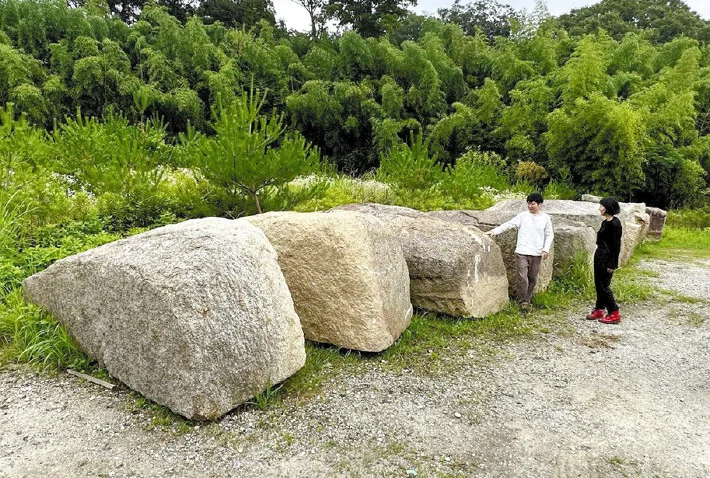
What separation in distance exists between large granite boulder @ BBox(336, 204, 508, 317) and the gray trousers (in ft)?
0.71

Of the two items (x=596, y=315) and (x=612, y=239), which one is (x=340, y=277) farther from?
(x=596, y=315)

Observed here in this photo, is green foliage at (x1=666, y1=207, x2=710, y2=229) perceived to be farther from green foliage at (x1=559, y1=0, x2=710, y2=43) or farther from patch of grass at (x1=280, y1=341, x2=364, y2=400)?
green foliage at (x1=559, y1=0, x2=710, y2=43)

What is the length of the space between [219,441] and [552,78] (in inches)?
547

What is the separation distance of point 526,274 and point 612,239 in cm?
78

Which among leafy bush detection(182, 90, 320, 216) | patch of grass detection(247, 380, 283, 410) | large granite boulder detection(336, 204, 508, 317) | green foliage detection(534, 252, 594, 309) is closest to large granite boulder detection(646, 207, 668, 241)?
green foliage detection(534, 252, 594, 309)

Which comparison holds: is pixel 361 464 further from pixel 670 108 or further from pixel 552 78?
pixel 552 78

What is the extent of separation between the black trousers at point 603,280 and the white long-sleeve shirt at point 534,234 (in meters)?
0.43

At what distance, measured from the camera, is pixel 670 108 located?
11.0 m

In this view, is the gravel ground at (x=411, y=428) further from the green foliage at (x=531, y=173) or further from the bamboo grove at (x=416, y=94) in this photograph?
the green foliage at (x=531, y=173)

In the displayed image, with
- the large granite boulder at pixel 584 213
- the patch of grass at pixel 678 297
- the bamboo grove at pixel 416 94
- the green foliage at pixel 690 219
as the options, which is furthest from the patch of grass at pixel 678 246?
the patch of grass at pixel 678 297

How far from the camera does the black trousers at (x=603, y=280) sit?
4070mm

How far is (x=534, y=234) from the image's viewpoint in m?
4.29

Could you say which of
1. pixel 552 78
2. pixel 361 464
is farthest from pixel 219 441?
pixel 552 78

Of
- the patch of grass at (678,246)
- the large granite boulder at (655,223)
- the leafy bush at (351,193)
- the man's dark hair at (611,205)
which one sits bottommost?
the patch of grass at (678,246)
